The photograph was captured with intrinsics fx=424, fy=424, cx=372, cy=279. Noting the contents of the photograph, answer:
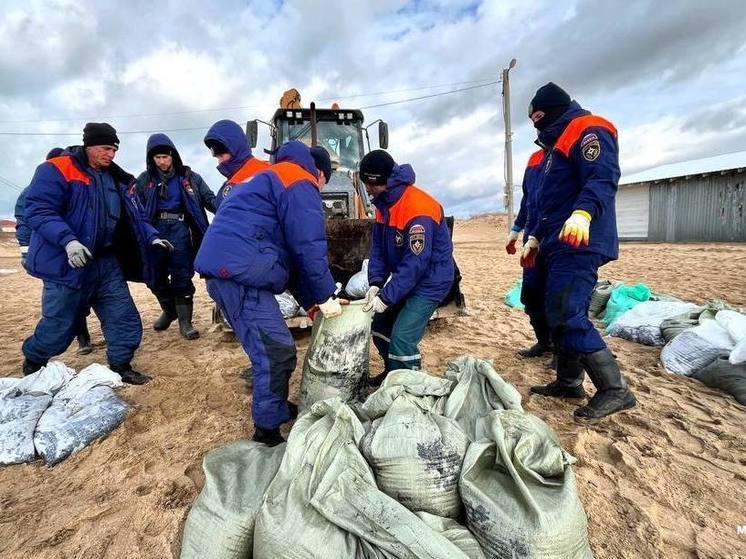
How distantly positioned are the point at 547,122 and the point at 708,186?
15429 millimetres

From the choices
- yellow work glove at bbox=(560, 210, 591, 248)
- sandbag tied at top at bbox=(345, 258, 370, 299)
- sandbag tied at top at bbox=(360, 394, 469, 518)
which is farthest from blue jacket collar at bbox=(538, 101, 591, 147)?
sandbag tied at top at bbox=(345, 258, 370, 299)

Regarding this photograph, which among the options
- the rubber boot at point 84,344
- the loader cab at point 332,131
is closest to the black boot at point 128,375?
the rubber boot at point 84,344

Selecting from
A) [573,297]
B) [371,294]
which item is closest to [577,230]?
[573,297]

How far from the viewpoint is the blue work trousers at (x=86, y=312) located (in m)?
2.59

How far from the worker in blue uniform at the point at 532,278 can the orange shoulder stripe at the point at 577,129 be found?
538 mm

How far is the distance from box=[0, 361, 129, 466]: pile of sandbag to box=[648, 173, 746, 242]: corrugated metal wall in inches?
657

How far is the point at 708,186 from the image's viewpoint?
1392 centimetres

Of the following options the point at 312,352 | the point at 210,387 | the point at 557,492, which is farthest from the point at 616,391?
the point at 210,387

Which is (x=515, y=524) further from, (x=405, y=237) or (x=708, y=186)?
(x=708, y=186)

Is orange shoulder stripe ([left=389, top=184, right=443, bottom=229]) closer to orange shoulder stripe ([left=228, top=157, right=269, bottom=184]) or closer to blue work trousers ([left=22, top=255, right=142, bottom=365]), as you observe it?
orange shoulder stripe ([left=228, top=157, right=269, bottom=184])

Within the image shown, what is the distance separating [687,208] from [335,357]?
16.6 m

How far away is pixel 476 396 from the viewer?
186 cm

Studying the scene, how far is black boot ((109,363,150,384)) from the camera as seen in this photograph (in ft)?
9.66

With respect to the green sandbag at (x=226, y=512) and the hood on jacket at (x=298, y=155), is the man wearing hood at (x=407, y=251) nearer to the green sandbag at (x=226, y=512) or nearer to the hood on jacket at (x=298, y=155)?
the hood on jacket at (x=298, y=155)
